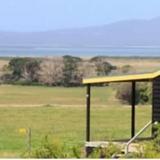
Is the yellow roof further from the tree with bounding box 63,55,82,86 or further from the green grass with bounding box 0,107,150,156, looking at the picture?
the tree with bounding box 63,55,82,86

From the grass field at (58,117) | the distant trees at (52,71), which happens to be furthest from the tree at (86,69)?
the grass field at (58,117)

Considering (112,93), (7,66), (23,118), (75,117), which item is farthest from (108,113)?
(7,66)

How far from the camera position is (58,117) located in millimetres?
40500

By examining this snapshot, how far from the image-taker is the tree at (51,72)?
7625 cm

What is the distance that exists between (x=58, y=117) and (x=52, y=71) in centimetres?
3825

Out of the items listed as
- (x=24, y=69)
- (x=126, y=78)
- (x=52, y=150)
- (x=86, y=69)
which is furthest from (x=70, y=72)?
(x=52, y=150)

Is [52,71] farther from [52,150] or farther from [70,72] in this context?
[52,150]

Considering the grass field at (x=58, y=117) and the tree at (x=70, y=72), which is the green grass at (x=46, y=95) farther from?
the tree at (x=70, y=72)

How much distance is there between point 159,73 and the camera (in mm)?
20500

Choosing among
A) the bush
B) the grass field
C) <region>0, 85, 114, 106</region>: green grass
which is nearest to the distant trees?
<region>0, 85, 114, 106</region>: green grass

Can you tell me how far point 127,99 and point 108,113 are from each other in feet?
40.5

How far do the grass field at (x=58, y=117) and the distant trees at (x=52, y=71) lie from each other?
23.9ft

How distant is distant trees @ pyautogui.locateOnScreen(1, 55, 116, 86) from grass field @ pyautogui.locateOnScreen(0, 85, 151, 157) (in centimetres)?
728

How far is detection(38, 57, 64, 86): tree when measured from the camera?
250 feet
